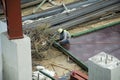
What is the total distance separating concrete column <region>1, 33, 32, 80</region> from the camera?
27.3ft

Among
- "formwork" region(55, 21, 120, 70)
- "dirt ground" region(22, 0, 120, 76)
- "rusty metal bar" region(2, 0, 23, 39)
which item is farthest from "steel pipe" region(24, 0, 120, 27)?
"rusty metal bar" region(2, 0, 23, 39)

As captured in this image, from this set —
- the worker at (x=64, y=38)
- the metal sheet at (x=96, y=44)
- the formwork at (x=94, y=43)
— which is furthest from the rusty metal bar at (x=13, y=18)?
the worker at (x=64, y=38)

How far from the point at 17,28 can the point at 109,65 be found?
2025 millimetres

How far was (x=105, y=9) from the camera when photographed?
12.5 metres

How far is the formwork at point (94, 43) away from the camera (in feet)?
34.5

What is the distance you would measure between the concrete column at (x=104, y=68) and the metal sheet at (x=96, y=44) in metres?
2.77

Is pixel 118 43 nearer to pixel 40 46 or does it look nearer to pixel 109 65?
pixel 40 46

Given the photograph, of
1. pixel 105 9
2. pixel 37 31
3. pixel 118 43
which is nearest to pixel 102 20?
pixel 105 9

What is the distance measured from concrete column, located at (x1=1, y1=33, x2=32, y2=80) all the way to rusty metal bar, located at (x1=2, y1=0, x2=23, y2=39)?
0.14 meters

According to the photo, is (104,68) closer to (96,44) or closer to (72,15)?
(96,44)

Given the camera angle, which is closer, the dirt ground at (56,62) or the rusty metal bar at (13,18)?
the rusty metal bar at (13,18)

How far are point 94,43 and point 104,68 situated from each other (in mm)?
3894

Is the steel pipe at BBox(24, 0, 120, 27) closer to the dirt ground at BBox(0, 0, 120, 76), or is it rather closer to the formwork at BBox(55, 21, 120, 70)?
the formwork at BBox(55, 21, 120, 70)

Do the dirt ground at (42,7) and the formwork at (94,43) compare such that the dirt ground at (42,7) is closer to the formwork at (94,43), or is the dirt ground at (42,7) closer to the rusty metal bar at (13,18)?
the formwork at (94,43)
